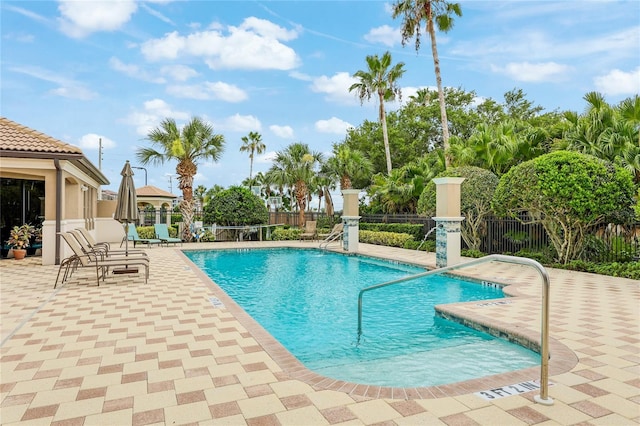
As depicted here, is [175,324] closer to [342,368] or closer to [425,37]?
[342,368]

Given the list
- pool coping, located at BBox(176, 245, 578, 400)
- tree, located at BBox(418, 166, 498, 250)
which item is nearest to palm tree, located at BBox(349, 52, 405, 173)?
tree, located at BBox(418, 166, 498, 250)

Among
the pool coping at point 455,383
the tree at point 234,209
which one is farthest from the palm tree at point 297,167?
the pool coping at point 455,383

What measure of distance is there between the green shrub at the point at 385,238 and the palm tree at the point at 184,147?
8.50 meters

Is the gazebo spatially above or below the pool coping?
above

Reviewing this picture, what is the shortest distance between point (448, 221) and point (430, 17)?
1240cm

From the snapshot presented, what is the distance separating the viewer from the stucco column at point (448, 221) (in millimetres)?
11367

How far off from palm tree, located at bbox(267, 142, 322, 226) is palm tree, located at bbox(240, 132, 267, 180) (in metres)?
26.0

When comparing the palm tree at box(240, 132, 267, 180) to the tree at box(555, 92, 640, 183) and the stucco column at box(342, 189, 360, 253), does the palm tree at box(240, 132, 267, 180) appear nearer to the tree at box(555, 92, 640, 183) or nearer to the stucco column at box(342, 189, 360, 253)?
the stucco column at box(342, 189, 360, 253)

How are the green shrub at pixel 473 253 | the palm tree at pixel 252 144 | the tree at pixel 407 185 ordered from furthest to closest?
1. the palm tree at pixel 252 144
2. the tree at pixel 407 185
3. the green shrub at pixel 473 253

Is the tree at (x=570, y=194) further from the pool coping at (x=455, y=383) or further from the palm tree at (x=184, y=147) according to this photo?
the palm tree at (x=184, y=147)

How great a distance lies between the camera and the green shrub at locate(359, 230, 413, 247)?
1792 cm

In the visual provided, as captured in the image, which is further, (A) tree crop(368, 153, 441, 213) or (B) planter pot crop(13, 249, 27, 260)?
(A) tree crop(368, 153, 441, 213)

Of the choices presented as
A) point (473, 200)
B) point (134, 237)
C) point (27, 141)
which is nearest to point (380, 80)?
point (473, 200)

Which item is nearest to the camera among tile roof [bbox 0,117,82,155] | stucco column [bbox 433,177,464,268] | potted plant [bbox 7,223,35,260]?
tile roof [bbox 0,117,82,155]
